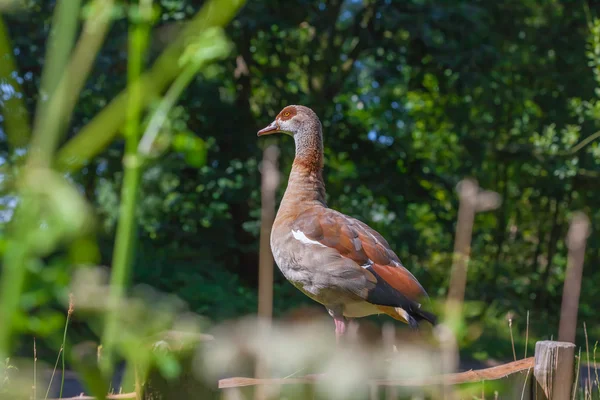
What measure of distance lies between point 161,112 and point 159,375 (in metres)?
1.22

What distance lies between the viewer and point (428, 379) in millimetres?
1565

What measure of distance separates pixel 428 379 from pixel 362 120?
9.66 meters

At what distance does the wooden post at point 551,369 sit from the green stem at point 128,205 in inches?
90.9

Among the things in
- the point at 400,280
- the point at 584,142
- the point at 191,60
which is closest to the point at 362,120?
the point at 584,142

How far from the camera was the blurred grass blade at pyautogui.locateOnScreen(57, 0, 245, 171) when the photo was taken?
2.40ft

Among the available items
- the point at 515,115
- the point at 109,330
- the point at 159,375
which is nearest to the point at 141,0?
the point at 109,330

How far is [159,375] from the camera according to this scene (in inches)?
74.2

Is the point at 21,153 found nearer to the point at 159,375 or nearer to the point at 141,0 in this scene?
the point at 141,0

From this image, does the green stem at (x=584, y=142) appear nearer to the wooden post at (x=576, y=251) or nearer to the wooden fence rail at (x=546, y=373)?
the wooden fence rail at (x=546, y=373)

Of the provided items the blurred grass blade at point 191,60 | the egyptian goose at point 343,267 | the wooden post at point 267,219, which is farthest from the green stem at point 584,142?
the blurred grass blade at point 191,60

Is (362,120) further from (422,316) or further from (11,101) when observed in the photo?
(11,101)

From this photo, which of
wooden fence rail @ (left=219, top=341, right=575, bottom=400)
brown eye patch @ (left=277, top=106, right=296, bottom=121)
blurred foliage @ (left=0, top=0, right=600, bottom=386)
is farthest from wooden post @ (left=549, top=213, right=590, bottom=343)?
blurred foliage @ (left=0, top=0, right=600, bottom=386)

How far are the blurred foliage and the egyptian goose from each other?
4.04m

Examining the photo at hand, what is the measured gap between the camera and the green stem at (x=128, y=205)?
A: 0.70m
